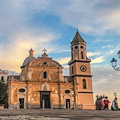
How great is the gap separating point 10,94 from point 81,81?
15.6 metres

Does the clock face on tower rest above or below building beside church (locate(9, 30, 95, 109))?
above

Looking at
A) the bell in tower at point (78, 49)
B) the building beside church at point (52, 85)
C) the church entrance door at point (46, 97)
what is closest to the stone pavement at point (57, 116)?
the building beside church at point (52, 85)

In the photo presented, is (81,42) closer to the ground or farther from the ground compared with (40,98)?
farther from the ground

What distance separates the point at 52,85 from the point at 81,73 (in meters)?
7.51

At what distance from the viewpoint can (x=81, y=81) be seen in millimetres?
41469

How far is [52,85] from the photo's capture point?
39281 mm

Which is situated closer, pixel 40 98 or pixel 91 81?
pixel 40 98

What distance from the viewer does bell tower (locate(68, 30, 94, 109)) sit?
132 feet

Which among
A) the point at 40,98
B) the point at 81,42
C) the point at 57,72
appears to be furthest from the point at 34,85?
the point at 81,42

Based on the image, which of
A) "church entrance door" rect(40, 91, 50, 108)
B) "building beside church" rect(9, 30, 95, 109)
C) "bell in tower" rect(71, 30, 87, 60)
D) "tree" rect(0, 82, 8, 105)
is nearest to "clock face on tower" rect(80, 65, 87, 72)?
"building beside church" rect(9, 30, 95, 109)

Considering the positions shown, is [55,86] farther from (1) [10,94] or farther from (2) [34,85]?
(1) [10,94]

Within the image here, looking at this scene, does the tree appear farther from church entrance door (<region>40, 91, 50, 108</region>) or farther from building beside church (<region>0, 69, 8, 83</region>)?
building beside church (<region>0, 69, 8, 83</region>)

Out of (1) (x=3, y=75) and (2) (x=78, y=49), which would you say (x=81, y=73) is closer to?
(2) (x=78, y=49)

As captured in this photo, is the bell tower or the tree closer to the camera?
the tree
